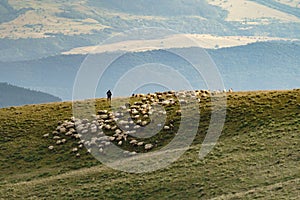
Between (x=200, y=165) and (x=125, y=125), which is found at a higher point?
(x=125, y=125)

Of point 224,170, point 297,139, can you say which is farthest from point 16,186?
point 297,139

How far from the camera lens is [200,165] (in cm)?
6162

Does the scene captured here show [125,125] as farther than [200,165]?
Yes

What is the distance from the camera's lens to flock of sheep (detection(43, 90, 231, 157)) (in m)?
72.2

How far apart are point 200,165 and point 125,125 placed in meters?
15.4

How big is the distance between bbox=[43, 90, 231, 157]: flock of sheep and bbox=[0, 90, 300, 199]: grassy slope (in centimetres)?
189

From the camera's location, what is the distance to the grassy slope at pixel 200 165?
56.2 meters

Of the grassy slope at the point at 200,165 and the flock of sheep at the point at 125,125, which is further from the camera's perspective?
the flock of sheep at the point at 125,125

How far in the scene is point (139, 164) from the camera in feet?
211

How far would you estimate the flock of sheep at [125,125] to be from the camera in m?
72.2

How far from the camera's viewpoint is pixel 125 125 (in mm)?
75312

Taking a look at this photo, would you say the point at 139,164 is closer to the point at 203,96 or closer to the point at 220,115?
the point at 220,115

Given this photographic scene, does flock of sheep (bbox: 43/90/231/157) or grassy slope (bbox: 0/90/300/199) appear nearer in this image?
grassy slope (bbox: 0/90/300/199)

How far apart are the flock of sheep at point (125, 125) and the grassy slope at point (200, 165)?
1890mm
